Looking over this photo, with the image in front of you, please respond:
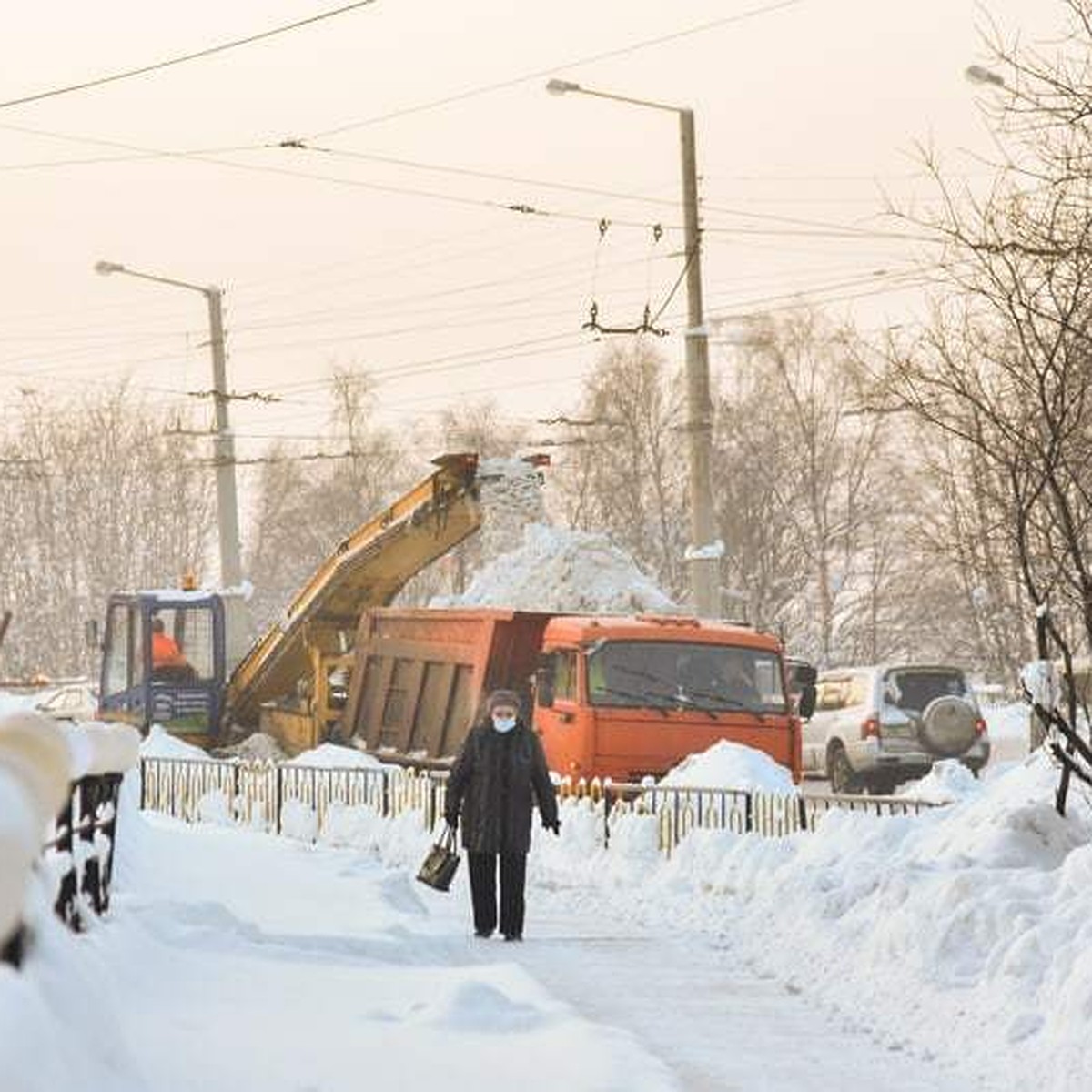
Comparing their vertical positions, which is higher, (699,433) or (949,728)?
(699,433)

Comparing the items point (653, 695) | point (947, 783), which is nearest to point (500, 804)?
point (653, 695)

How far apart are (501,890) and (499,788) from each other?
73cm

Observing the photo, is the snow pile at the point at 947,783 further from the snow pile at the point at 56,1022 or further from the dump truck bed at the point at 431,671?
the snow pile at the point at 56,1022

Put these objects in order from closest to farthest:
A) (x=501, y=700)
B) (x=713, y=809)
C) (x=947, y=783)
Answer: (x=501, y=700), (x=713, y=809), (x=947, y=783)

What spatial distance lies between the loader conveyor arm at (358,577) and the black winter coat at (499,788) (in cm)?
1398

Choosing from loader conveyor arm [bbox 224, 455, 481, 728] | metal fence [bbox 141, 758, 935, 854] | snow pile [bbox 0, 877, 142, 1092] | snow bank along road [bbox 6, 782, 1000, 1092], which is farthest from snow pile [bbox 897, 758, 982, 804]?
snow pile [bbox 0, 877, 142, 1092]

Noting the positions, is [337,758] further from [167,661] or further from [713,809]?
[713,809]

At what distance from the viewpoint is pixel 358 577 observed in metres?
30.9

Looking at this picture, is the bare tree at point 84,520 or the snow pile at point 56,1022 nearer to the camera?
the snow pile at point 56,1022

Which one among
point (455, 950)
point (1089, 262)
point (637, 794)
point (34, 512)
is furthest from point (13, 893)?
point (34, 512)

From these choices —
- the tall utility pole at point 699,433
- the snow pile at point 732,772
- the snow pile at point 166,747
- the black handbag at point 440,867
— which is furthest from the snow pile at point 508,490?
the black handbag at point 440,867

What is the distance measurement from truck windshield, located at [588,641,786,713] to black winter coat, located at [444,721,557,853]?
22.9 feet

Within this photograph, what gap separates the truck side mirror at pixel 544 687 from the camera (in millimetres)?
22406

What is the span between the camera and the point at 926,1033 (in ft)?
33.3
